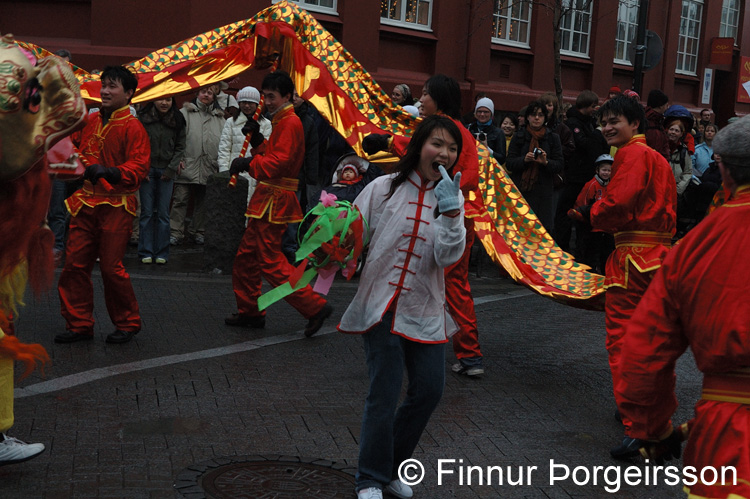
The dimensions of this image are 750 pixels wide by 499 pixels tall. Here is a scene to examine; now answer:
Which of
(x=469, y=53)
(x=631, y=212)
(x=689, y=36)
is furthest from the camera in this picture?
(x=689, y=36)

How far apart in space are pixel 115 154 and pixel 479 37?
1121cm

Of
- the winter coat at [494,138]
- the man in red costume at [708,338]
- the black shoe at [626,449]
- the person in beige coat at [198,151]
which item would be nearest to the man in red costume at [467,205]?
the black shoe at [626,449]

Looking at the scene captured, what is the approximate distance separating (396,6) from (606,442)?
11.9 meters

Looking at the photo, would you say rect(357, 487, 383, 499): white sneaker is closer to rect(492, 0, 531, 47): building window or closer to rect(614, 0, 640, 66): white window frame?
rect(492, 0, 531, 47): building window

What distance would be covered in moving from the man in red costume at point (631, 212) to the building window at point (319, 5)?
955 cm

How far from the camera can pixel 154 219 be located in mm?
11062

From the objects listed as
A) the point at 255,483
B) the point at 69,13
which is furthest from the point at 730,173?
the point at 69,13

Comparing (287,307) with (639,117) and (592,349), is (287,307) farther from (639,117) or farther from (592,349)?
(639,117)

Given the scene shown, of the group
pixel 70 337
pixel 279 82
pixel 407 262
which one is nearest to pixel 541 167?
pixel 279 82

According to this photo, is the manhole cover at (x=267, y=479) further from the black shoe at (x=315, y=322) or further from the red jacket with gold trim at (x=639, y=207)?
the black shoe at (x=315, y=322)

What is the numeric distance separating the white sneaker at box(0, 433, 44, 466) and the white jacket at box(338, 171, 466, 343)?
1592 millimetres

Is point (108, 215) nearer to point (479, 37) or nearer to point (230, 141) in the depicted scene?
point (230, 141)

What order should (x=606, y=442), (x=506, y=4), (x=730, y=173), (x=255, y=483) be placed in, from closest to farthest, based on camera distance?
(x=730, y=173) < (x=255, y=483) < (x=606, y=442) < (x=506, y=4)

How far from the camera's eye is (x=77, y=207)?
6977mm
